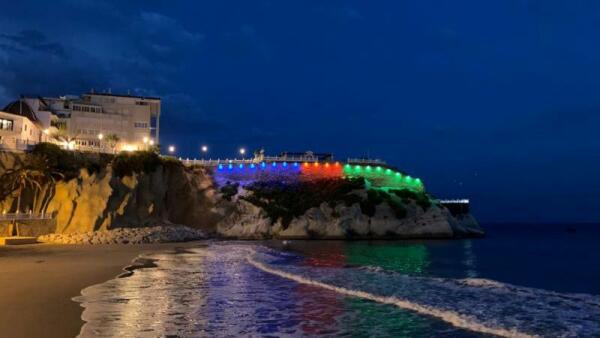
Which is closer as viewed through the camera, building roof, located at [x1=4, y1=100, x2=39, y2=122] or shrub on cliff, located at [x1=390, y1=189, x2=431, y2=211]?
building roof, located at [x1=4, y1=100, x2=39, y2=122]

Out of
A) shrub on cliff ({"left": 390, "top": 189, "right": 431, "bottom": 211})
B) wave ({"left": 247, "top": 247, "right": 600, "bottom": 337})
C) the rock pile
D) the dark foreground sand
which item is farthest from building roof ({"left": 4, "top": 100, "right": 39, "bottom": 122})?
wave ({"left": 247, "top": 247, "right": 600, "bottom": 337})

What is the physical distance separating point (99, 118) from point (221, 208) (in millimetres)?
24004

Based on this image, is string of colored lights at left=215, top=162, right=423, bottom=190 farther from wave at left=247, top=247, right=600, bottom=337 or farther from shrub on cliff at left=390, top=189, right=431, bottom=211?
wave at left=247, top=247, right=600, bottom=337

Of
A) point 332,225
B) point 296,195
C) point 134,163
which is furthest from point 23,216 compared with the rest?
point 332,225

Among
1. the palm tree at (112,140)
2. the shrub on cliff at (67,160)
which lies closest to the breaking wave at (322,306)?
the shrub on cliff at (67,160)

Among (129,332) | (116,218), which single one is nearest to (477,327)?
(129,332)

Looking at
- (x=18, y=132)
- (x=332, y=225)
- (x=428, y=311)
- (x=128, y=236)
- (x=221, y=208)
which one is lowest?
(x=428, y=311)

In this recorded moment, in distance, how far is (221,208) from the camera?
64.1 m

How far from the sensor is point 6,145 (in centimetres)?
5122

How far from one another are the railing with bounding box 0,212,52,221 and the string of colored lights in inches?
950

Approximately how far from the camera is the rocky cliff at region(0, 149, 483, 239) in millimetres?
52406

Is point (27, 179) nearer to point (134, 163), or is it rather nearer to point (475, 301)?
point (134, 163)

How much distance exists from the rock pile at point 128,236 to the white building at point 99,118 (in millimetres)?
20565

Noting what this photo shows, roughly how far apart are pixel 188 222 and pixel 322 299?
1880 inches
